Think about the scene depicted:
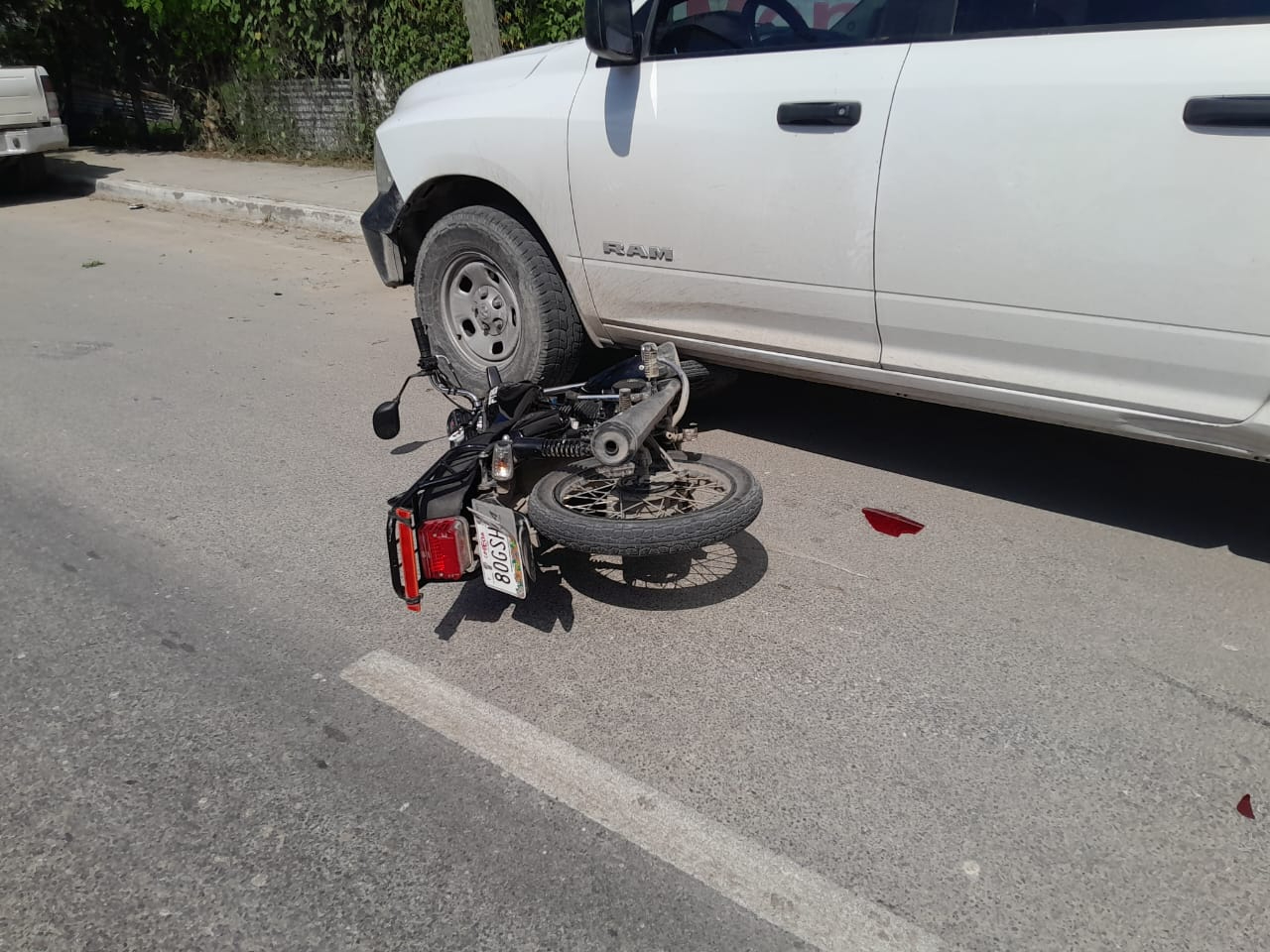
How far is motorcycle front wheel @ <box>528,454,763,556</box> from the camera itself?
3.03 metres

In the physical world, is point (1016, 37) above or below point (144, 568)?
above

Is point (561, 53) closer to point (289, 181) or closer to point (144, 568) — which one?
point (144, 568)

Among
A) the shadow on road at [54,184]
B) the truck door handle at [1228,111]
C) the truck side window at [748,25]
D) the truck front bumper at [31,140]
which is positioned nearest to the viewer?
the truck door handle at [1228,111]

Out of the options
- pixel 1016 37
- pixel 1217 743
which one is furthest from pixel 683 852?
pixel 1016 37

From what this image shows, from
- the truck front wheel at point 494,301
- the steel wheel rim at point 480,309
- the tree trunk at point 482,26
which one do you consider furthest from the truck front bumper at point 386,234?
the tree trunk at point 482,26

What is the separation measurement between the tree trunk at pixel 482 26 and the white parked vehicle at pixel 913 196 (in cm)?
526

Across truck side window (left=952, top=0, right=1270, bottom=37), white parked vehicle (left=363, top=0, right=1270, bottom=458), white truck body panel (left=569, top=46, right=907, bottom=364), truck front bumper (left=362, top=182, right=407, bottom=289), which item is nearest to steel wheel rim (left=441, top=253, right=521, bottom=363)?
white parked vehicle (left=363, top=0, right=1270, bottom=458)

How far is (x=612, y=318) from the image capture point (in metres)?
4.36

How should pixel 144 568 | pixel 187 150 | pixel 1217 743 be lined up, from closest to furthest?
pixel 1217 743 → pixel 144 568 → pixel 187 150

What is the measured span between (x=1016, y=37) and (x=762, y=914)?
98.9 inches

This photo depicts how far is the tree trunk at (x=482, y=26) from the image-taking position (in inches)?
369

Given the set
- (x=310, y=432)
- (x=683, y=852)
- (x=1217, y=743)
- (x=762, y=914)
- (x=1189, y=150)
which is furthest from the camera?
(x=310, y=432)

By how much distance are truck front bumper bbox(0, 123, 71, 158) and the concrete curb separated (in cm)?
67

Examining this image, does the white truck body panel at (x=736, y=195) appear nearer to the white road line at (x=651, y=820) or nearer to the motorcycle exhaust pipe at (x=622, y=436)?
the motorcycle exhaust pipe at (x=622, y=436)
